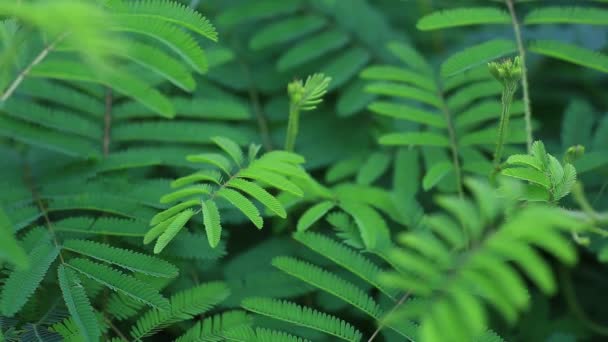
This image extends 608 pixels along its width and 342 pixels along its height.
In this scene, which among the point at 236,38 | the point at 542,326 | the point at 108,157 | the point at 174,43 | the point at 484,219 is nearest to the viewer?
the point at 484,219

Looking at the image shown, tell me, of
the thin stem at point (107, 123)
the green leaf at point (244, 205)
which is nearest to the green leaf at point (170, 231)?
the green leaf at point (244, 205)

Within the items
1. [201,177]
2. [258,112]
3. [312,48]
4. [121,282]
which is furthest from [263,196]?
[312,48]

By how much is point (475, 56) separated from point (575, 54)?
1.05ft

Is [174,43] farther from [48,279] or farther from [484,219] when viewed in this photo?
[484,219]

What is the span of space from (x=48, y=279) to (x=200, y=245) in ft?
1.41

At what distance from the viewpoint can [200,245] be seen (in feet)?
6.30

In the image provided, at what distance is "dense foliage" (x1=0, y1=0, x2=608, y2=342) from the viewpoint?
4.71 feet

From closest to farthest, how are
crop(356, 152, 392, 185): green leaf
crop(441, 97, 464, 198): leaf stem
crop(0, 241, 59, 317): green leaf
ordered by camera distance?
1. crop(0, 241, 59, 317): green leaf
2. crop(441, 97, 464, 198): leaf stem
3. crop(356, 152, 392, 185): green leaf

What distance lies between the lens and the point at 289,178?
2029 mm

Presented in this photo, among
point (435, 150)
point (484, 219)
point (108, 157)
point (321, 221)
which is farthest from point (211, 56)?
point (484, 219)

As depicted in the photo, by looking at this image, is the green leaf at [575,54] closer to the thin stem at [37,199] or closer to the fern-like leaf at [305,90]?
the fern-like leaf at [305,90]

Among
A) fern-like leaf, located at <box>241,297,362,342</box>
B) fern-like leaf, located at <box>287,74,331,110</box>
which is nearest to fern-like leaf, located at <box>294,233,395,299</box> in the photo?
fern-like leaf, located at <box>241,297,362,342</box>

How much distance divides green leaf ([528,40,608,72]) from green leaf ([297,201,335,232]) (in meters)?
0.86

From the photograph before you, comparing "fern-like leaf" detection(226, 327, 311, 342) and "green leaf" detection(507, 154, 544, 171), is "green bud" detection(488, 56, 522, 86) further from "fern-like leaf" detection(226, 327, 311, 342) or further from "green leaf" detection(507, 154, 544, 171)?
"fern-like leaf" detection(226, 327, 311, 342)
